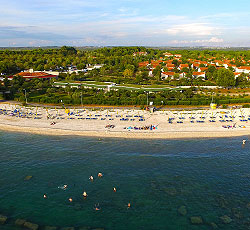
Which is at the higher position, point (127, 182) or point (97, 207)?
point (127, 182)

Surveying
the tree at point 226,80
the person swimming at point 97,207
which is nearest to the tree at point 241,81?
the tree at point 226,80

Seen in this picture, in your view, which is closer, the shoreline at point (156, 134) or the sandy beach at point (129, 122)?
the shoreline at point (156, 134)

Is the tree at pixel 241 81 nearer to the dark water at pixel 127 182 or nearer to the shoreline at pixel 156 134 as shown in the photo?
the shoreline at pixel 156 134

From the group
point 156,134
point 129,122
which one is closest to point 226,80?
point 129,122

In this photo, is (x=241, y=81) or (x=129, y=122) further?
(x=241, y=81)

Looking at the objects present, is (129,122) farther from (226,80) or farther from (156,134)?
(226,80)

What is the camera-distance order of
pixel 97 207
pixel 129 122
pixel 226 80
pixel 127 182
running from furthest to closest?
1. pixel 226 80
2. pixel 129 122
3. pixel 127 182
4. pixel 97 207

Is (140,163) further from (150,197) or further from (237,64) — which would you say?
(237,64)
